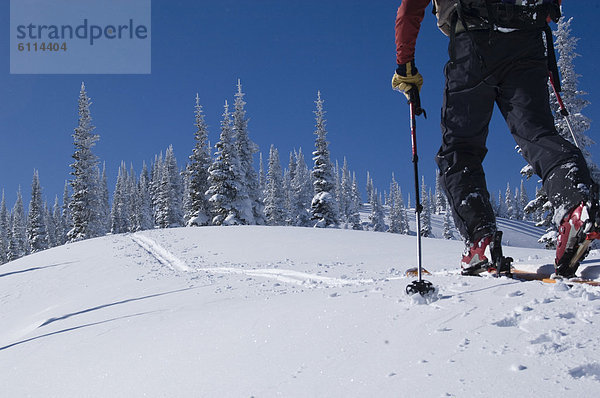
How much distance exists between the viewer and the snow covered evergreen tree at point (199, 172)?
3456cm

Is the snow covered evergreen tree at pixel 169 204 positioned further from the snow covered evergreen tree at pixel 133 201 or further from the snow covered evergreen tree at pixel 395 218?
the snow covered evergreen tree at pixel 395 218

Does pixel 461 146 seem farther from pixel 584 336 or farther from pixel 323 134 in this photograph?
pixel 323 134

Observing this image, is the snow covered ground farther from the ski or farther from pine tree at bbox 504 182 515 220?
pine tree at bbox 504 182 515 220

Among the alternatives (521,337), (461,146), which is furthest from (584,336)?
(461,146)

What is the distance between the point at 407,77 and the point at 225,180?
29.0 metres

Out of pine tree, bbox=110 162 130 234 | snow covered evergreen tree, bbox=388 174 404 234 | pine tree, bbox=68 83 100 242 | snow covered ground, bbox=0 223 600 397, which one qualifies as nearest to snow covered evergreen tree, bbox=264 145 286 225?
pine tree, bbox=68 83 100 242

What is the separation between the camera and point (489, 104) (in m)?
2.78

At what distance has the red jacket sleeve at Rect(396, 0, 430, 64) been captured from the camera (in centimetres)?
282

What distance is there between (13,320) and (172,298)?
10.8 ft

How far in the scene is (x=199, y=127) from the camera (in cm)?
3631

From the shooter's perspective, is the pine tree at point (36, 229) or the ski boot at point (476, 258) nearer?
Answer: the ski boot at point (476, 258)

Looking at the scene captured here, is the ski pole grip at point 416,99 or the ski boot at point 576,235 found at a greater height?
the ski pole grip at point 416,99

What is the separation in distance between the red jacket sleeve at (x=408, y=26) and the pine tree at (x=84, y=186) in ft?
123

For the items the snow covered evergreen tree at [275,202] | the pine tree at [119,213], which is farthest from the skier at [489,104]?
the pine tree at [119,213]
